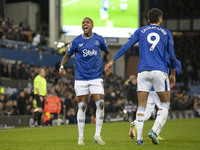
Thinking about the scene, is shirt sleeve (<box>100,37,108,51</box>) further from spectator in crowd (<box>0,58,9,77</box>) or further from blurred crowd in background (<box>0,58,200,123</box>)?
spectator in crowd (<box>0,58,9,77</box>)

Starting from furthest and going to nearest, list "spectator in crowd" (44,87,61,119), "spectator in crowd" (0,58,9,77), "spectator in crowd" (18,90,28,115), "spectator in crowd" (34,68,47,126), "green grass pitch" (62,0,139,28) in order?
"green grass pitch" (62,0,139,28), "spectator in crowd" (0,58,9,77), "spectator in crowd" (44,87,61,119), "spectator in crowd" (18,90,28,115), "spectator in crowd" (34,68,47,126)

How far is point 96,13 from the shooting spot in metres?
30.4

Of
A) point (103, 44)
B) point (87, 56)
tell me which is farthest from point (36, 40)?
point (87, 56)

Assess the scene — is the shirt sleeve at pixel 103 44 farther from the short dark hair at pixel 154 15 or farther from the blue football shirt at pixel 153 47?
the short dark hair at pixel 154 15

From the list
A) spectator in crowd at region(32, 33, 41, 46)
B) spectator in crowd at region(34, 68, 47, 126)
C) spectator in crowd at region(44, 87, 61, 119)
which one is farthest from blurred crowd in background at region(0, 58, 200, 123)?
spectator in crowd at region(32, 33, 41, 46)

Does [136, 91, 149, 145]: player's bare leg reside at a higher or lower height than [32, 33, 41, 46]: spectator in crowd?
lower

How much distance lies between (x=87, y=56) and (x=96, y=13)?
21.5m

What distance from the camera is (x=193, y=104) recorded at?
118 feet

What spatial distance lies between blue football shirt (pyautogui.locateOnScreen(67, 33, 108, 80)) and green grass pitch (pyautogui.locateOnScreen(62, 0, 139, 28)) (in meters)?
20.8

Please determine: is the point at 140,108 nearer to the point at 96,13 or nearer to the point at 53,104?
the point at 53,104

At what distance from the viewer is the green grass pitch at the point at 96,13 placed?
30.0 meters

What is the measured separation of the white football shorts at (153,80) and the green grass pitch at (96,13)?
2232 centimetres

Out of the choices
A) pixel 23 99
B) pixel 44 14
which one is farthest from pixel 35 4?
pixel 23 99

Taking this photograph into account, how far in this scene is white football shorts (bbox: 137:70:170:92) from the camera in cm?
793
